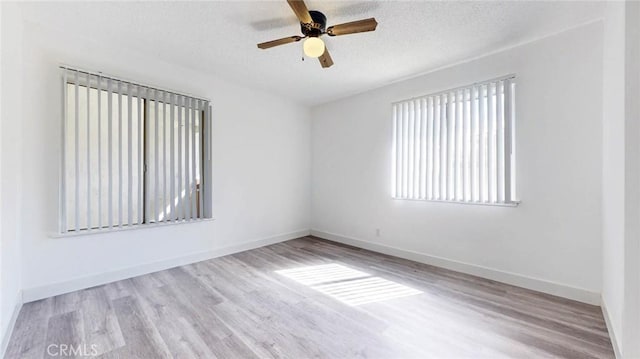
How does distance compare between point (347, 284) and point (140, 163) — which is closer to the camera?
point (347, 284)

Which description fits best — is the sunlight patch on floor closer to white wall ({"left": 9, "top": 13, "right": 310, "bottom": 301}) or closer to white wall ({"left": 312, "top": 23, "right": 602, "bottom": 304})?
white wall ({"left": 312, "top": 23, "right": 602, "bottom": 304})

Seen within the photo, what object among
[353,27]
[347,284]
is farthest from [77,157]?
[347,284]

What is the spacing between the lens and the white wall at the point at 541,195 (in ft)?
8.09

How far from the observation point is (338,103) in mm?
4871

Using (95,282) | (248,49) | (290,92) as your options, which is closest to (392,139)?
(290,92)

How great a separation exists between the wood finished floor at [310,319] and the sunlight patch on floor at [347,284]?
1cm

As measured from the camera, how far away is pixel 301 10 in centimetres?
198

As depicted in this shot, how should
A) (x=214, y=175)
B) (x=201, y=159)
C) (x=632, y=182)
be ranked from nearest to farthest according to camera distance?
(x=632, y=182) < (x=201, y=159) < (x=214, y=175)

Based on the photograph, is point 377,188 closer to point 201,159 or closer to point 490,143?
point 490,143

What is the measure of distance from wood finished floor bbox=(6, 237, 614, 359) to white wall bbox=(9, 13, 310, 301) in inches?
12.2

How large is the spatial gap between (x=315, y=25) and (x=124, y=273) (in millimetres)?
3427

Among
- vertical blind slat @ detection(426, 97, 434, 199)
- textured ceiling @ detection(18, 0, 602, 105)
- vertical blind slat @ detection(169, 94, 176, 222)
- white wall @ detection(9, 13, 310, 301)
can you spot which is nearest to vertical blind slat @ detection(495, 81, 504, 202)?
textured ceiling @ detection(18, 0, 602, 105)

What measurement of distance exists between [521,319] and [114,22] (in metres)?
4.64

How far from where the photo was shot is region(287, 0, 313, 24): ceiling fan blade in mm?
1894
